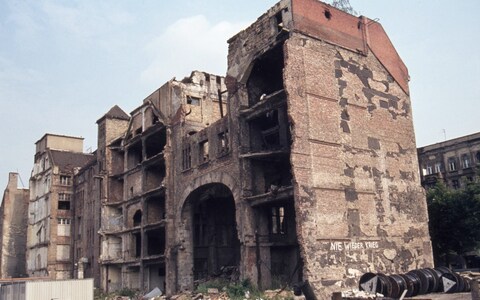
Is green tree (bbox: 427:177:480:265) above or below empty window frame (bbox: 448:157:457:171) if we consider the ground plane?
below

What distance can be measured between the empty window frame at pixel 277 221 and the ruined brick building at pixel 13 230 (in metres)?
41.3

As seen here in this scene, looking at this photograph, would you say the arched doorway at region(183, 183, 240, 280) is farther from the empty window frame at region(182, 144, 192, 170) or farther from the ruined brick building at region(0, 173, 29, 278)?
the ruined brick building at region(0, 173, 29, 278)

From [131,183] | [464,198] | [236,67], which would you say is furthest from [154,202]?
[464,198]

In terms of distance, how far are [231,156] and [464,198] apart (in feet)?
49.2

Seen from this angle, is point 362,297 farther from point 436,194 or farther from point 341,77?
point 436,194

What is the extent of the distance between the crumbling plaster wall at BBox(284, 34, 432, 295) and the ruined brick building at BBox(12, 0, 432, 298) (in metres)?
0.06

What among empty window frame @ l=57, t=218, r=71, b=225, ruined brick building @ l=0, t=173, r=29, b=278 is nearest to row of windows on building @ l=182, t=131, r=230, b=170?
empty window frame @ l=57, t=218, r=71, b=225

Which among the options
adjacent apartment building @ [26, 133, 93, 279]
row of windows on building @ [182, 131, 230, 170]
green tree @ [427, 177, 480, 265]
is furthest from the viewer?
adjacent apartment building @ [26, 133, 93, 279]

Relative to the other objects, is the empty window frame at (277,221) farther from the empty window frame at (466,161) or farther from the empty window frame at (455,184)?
the empty window frame at (466,161)

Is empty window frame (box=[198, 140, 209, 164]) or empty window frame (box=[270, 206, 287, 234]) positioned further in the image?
empty window frame (box=[198, 140, 209, 164])

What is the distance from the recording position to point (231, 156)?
25812mm

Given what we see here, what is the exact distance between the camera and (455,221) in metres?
30.7

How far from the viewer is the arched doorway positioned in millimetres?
31594

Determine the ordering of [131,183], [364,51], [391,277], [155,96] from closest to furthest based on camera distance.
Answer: [391,277] < [364,51] < [155,96] < [131,183]
